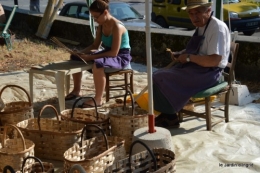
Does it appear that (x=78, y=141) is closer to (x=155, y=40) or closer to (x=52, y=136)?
(x=52, y=136)

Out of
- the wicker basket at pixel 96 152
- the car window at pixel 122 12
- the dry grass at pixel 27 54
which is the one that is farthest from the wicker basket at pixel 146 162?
the car window at pixel 122 12

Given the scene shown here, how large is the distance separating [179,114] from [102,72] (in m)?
1.00

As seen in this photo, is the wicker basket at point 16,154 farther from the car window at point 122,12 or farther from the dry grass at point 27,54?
the car window at point 122,12

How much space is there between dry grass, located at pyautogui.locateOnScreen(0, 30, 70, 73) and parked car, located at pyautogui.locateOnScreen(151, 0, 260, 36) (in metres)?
4.86

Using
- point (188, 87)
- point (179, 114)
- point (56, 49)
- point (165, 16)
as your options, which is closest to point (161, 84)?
point (188, 87)

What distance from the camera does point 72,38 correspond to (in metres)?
10.0

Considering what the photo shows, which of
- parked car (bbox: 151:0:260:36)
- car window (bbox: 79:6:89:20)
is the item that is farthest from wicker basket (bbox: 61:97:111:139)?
parked car (bbox: 151:0:260:36)

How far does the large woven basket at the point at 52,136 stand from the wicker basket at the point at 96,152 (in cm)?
23

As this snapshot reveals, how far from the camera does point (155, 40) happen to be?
8109mm

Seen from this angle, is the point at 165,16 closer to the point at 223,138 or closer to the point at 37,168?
the point at 223,138

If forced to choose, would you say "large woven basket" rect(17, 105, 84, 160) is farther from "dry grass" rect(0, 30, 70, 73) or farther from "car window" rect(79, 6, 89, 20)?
"car window" rect(79, 6, 89, 20)

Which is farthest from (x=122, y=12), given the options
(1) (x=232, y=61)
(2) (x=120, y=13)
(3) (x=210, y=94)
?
(3) (x=210, y=94)

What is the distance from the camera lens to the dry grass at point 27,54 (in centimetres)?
819

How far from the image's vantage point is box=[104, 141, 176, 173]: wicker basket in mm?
3322
